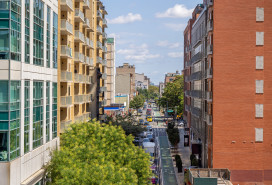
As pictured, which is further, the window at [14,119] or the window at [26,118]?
the window at [26,118]

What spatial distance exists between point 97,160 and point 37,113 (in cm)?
665

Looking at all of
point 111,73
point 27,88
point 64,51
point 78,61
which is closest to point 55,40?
point 64,51

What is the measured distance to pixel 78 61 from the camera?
4416cm

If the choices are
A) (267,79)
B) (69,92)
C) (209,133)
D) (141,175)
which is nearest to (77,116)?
(69,92)

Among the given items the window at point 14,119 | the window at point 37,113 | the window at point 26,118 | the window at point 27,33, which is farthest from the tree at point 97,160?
the window at point 27,33

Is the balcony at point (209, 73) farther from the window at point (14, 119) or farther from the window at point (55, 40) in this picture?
the window at point (14, 119)

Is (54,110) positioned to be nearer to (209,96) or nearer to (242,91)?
(209,96)

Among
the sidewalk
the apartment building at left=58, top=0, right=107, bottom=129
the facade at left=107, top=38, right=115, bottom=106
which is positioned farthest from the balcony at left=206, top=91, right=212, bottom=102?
the facade at left=107, top=38, right=115, bottom=106

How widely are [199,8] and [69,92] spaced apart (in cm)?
3026

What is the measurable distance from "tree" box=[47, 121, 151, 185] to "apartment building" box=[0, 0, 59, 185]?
223 cm

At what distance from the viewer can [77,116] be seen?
45.7 meters

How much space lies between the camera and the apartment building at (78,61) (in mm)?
38500

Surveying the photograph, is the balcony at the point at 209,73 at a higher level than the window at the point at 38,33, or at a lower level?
lower

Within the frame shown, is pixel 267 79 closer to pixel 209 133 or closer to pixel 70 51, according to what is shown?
pixel 209 133
